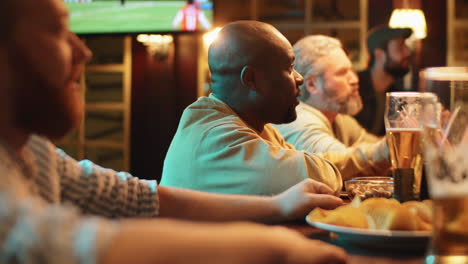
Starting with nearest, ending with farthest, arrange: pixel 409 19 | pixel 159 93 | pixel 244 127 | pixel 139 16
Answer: pixel 244 127 < pixel 409 19 < pixel 139 16 < pixel 159 93

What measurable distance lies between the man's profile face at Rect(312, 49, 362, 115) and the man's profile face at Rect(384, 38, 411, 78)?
4.81 feet

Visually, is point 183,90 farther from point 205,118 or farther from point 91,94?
point 205,118

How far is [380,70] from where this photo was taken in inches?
180

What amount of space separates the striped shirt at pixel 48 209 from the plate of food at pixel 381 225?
0.40 m

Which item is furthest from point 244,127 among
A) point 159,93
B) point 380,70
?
point 159,93

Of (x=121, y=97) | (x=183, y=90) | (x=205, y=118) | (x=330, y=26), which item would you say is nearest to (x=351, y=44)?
(x=330, y=26)

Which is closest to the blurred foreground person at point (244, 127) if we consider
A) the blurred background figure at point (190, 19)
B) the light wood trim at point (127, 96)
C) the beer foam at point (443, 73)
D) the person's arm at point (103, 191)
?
the person's arm at point (103, 191)

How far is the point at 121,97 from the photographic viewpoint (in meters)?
6.11

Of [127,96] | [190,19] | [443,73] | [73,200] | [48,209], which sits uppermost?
[190,19]

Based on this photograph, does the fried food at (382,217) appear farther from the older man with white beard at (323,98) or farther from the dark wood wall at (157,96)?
the dark wood wall at (157,96)

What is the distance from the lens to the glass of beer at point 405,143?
132 cm

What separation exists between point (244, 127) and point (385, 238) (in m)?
0.80

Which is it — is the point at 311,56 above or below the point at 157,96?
above

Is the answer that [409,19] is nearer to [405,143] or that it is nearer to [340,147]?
[340,147]
